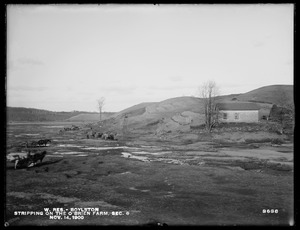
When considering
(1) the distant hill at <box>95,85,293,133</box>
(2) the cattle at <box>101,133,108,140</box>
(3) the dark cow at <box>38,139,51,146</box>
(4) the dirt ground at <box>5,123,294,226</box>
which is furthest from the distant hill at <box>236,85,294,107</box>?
(3) the dark cow at <box>38,139,51,146</box>

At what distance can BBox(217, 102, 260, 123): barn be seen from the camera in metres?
4.66

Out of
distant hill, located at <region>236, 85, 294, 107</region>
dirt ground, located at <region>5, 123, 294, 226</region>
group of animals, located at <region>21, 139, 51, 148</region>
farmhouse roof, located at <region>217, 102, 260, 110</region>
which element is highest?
distant hill, located at <region>236, 85, 294, 107</region>

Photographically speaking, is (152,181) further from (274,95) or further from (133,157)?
(274,95)

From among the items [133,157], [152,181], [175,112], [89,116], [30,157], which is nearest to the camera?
[152,181]

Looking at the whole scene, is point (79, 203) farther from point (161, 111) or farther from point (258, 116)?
point (258, 116)

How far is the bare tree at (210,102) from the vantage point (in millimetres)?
4520

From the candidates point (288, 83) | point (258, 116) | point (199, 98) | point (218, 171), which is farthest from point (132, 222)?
point (288, 83)

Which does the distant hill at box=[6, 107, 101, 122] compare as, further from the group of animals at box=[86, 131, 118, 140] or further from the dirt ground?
the group of animals at box=[86, 131, 118, 140]

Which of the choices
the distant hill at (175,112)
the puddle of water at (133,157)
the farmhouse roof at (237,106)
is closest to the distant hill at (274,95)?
the distant hill at (175,112)

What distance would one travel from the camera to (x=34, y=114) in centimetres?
455

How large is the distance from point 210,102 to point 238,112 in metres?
0.64

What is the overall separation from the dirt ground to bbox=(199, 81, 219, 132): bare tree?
39cm

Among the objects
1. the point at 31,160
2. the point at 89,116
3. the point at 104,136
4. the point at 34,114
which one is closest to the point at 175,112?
the point at 104,136
